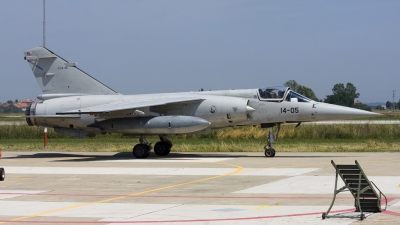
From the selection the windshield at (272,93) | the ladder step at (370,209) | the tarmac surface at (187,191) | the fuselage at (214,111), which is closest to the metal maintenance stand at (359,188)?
the ladder step at (370,209)

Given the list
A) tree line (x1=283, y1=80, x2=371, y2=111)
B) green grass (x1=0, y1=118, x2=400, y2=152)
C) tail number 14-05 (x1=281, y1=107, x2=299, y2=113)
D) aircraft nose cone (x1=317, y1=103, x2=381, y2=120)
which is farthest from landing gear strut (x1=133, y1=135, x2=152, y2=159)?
tree line (x1=283, y1=80, x2=371, y2=111)

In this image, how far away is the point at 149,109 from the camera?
75.8 feet

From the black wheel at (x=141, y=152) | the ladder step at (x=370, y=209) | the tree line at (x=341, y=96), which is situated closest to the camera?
the ladder step at (x=370, y=209)

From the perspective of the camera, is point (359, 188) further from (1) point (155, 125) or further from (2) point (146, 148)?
(2) point (146, 148)

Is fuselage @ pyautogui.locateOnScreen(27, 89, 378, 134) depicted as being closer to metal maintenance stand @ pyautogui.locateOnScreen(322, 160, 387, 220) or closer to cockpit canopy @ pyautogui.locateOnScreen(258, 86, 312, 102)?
cockpit canopy @ pyautogui.locateOnScreen(258, 86, 312, 102)

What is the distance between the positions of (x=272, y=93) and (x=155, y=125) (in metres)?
4.68

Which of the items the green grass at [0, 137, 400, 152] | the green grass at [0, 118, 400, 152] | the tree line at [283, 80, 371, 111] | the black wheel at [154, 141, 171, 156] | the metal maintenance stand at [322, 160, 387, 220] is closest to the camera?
the metal maintenance stand at [322, 160, 387, 220]

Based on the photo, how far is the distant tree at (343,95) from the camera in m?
77.4

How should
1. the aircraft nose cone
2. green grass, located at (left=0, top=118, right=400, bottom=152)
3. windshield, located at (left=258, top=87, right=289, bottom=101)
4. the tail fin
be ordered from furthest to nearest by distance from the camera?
1. green grass, located at (left=0, top=118, right=400, bottom=152)
2. the tail fin
3. windshield, located at (left=258, top=87, right=289, bottom=101)
4. the aircraft nose cone

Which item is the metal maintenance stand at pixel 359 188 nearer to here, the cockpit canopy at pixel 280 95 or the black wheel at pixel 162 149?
the cockpit canopy at pixel 280 95

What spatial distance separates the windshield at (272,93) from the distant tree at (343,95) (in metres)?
49.3

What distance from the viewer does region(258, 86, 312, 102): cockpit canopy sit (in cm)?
2242

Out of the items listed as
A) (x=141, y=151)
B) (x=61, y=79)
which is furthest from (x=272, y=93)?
(x=61, y=79)

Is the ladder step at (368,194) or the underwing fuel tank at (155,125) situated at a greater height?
the underwing fuel tank at (155,125)
